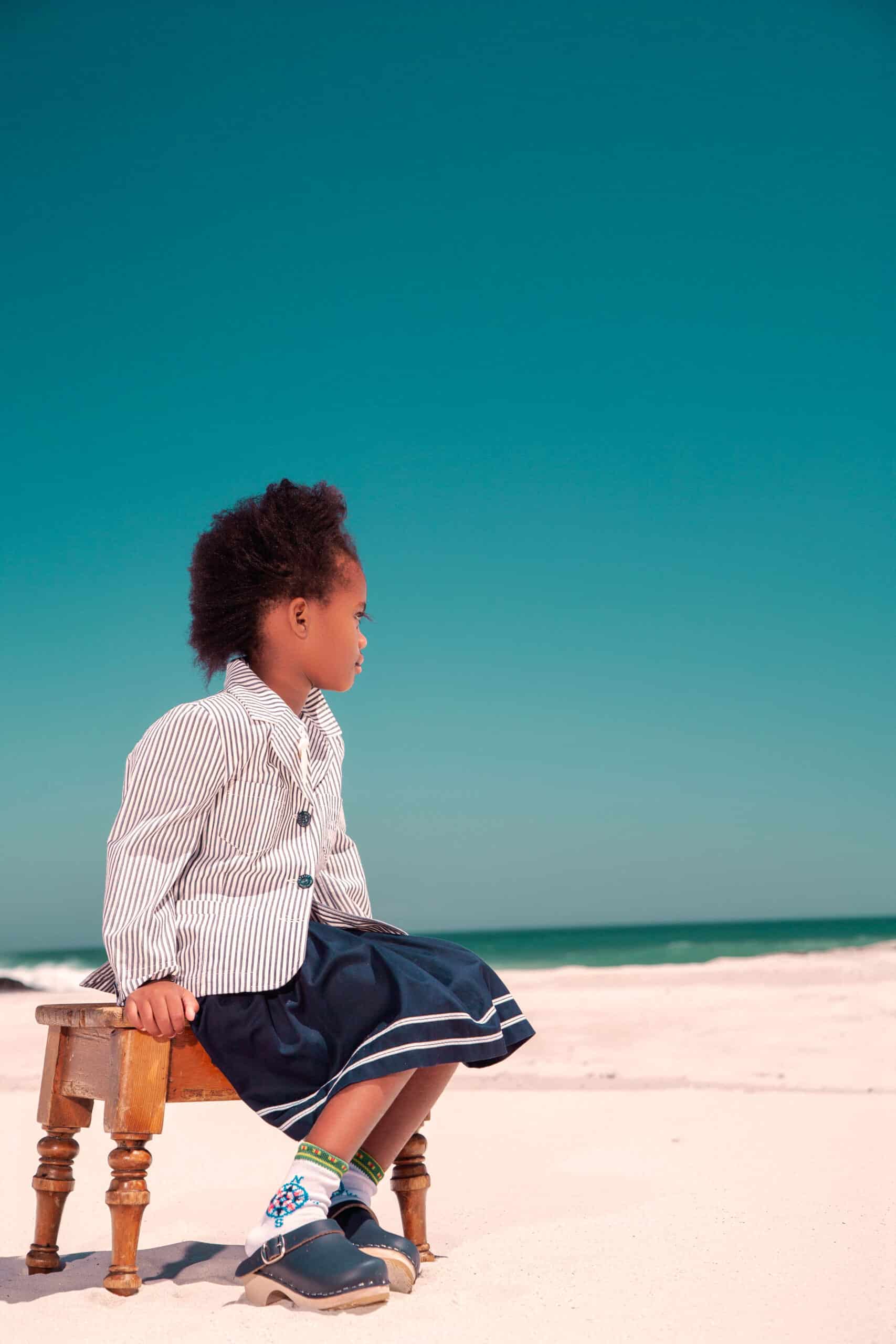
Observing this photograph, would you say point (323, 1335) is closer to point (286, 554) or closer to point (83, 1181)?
point (286, 554)

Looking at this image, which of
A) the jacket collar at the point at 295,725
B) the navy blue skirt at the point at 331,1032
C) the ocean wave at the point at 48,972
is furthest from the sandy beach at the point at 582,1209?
the ocean wave at the point at 48,972

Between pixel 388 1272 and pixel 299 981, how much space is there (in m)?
0.55

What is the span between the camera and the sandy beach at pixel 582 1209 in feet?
6.54

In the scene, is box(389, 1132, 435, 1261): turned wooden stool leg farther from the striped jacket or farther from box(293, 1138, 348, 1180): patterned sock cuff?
the striped jacket

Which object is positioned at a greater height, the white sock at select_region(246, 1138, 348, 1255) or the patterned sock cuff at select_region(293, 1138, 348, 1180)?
the patterned sock cuff at select_region(293, 1138, 348, 1180)

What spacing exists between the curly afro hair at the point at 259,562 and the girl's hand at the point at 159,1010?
0.83 metres

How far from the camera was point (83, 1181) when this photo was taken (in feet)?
12.8

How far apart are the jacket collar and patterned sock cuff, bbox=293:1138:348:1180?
0.71 m

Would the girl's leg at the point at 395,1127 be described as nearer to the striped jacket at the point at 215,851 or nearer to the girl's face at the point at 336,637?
the striped jacket at the point at 215,851

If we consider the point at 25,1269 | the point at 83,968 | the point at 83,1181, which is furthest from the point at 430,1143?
the point at 83,968

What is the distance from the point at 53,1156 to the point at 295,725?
103 cm

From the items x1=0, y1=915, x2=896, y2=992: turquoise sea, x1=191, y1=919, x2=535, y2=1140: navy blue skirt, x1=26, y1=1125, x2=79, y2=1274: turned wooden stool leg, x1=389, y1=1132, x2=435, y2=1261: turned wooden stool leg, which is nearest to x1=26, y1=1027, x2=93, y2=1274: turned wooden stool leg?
x1=26, y1=1125, x2=79, y2=1274: turned wooden stool leg

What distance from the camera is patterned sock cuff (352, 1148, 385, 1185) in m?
2.35

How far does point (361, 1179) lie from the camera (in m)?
2.33
